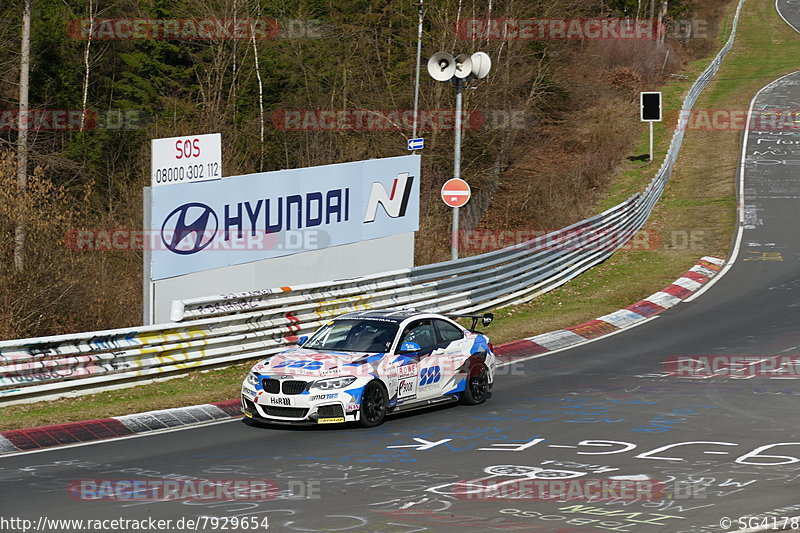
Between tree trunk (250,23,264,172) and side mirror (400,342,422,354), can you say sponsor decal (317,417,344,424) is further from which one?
tree trunk (250,23,264,172)

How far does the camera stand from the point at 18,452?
41.4 ft

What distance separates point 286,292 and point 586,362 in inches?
215

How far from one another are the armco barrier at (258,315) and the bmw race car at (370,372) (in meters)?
3.15

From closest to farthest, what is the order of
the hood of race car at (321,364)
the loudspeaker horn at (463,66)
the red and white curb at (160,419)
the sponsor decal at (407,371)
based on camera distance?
1. the red and white curb at (160,419)
2. the hood of race car at (321,364)
3. the sponsor decal at (407,371)
4. the loudspeaker horn at (463,66)

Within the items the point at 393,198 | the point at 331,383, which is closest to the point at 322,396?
the point at 331,383

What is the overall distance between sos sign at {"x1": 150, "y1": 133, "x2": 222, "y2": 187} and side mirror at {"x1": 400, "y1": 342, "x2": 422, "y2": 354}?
5248 millimetres

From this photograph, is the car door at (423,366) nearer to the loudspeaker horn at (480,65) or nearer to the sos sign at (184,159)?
the sos sign at (184,159)

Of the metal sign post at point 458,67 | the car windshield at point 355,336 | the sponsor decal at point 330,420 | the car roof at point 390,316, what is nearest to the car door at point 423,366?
the car roof at point 390,316

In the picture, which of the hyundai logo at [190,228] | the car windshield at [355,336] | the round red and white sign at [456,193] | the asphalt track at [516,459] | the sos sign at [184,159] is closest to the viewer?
the asphalt track at [516,459]

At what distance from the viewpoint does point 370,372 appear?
14070 mm

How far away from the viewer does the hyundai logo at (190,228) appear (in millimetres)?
17891

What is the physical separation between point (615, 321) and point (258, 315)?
8.28 metres

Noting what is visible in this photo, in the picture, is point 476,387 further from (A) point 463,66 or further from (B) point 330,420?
(A) point 463,66

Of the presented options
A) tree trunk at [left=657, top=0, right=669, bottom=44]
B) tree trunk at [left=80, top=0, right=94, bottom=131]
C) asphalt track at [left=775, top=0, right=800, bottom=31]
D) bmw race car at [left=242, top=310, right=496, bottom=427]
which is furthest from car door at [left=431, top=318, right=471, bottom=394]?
asphalt track at [left=775, top=0, right=800, bottom=31]
